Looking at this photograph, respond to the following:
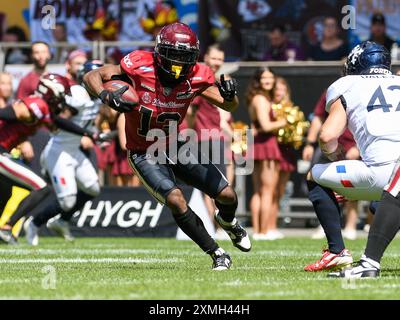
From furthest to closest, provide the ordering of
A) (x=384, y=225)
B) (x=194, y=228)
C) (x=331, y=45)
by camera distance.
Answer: (x=331, y=45), (x=194, y=228), (x=384, y=225)

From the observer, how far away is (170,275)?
7285 millimetres

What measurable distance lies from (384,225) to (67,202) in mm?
5961

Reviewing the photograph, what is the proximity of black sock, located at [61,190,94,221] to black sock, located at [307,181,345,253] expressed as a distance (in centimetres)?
503

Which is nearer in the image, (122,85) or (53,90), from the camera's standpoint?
(122,85)

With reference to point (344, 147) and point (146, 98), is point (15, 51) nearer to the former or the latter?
point (344, 147)

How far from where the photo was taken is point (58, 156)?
12.3 metres

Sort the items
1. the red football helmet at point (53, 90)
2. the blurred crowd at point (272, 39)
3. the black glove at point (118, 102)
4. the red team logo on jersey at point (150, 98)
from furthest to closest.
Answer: the blurred crowd at point (272, 39) → the red football helmet at point (53, 90) → the red team logo on jersey at point (150, 98) → the black glove at point (118, 102)

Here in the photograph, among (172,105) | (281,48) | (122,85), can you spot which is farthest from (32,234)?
(281,48)

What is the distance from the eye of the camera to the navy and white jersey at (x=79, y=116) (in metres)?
12.3

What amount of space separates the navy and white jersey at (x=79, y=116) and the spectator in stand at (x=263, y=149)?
70.5 inches

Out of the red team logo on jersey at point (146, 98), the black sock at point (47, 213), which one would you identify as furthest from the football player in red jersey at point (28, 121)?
the red team logo on jersey at point (146, 98)

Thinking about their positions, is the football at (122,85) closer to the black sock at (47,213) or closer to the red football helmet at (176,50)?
the red football helmet at (176,50)

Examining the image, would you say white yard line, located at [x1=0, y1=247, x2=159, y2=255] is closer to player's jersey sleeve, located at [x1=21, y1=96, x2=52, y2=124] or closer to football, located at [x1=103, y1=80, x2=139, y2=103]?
player's jersey sleeve, located at [x1=21, y1=96, x2=52, y2=124]
